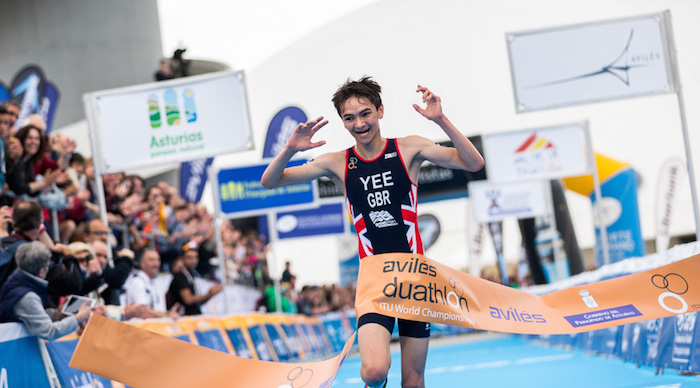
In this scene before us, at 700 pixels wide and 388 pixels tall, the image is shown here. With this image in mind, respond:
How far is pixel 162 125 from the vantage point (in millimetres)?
10953

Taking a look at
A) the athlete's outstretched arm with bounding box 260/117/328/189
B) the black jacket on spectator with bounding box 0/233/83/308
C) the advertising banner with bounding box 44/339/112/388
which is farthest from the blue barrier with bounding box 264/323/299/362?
the athlete's outstretched arm with bounding box 260/117/328/189

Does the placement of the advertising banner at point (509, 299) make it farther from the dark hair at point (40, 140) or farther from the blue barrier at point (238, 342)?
the blue barrier at point (238, 342)

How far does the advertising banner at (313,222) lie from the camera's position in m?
20.5

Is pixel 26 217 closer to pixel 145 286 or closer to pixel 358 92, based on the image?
pixel 145 286

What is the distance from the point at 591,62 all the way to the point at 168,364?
26.9 ft

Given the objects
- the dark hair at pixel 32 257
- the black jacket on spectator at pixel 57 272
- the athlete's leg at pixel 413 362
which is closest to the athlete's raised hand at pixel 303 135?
the athlete's leg at pixel 413 362

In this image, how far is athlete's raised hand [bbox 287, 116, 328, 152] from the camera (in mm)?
5031

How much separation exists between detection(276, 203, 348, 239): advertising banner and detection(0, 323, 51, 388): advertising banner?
13567mm

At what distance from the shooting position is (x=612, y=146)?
161 ft

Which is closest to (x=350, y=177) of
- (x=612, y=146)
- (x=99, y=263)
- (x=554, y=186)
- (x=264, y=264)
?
(x=99, y=263)

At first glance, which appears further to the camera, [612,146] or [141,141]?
[612,146]

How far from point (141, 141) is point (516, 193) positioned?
46.2ft

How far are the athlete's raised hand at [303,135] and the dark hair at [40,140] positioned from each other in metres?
5.17

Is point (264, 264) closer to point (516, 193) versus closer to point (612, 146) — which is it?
point (516, 193)
